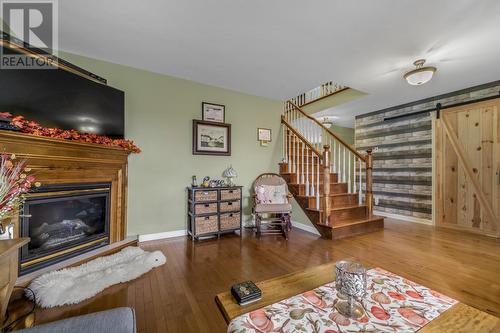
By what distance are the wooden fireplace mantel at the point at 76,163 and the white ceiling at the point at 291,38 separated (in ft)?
4.06

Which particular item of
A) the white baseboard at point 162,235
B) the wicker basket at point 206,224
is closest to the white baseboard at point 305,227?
the wicker basket at point 206,224

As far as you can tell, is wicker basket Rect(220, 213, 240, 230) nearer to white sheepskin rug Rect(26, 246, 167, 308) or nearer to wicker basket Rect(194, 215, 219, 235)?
wicker basket Rect(194, 215, 219, 235)

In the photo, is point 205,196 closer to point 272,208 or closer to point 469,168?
point 272,208

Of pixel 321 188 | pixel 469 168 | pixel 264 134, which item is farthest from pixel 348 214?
pixel 469 168

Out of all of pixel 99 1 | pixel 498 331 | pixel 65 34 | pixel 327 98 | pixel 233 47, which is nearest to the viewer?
pixel 498 331

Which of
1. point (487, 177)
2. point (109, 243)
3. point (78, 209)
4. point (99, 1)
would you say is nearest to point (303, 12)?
point (99, 1)

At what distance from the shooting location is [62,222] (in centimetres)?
215

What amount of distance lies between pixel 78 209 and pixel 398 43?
4.02m

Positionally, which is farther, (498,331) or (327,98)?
(327,98)

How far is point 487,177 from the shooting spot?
131 inches

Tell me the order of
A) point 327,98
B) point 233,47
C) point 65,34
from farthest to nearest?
point 327,98 → point 233,47 → point 65,34

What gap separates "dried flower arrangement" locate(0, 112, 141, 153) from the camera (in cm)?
168

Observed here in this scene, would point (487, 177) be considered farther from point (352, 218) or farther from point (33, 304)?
point (33, 304)

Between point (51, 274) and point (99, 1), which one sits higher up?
point (99, 1)
